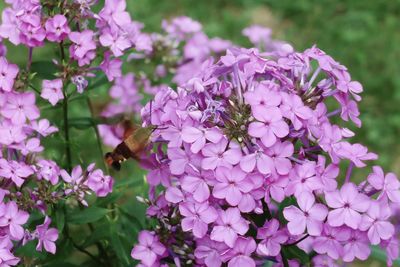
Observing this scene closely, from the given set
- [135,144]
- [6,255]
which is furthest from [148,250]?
[6,255]

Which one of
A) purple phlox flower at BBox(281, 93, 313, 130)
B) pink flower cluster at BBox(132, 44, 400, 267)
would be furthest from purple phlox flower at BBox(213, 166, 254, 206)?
purple phlox flower at BBox(281, 93, 313, 130)

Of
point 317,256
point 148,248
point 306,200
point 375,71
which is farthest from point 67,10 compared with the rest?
point 375,71

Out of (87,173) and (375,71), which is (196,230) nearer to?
(87,173)

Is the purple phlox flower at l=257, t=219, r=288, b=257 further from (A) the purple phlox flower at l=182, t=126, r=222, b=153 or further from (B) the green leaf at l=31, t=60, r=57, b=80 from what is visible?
(B) the green leaf at l=31, t=60, r=57, b=80

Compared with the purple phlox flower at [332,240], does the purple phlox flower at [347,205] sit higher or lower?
higher

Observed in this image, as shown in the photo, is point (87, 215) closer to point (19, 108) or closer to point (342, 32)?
point (19, 108)

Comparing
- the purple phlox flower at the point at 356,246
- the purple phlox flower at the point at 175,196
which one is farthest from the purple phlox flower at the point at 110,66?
the purple phlox flower at the point at 356,246

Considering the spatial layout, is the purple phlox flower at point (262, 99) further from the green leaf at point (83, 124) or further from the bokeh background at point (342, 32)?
the bokeh background at point (342, 32)
